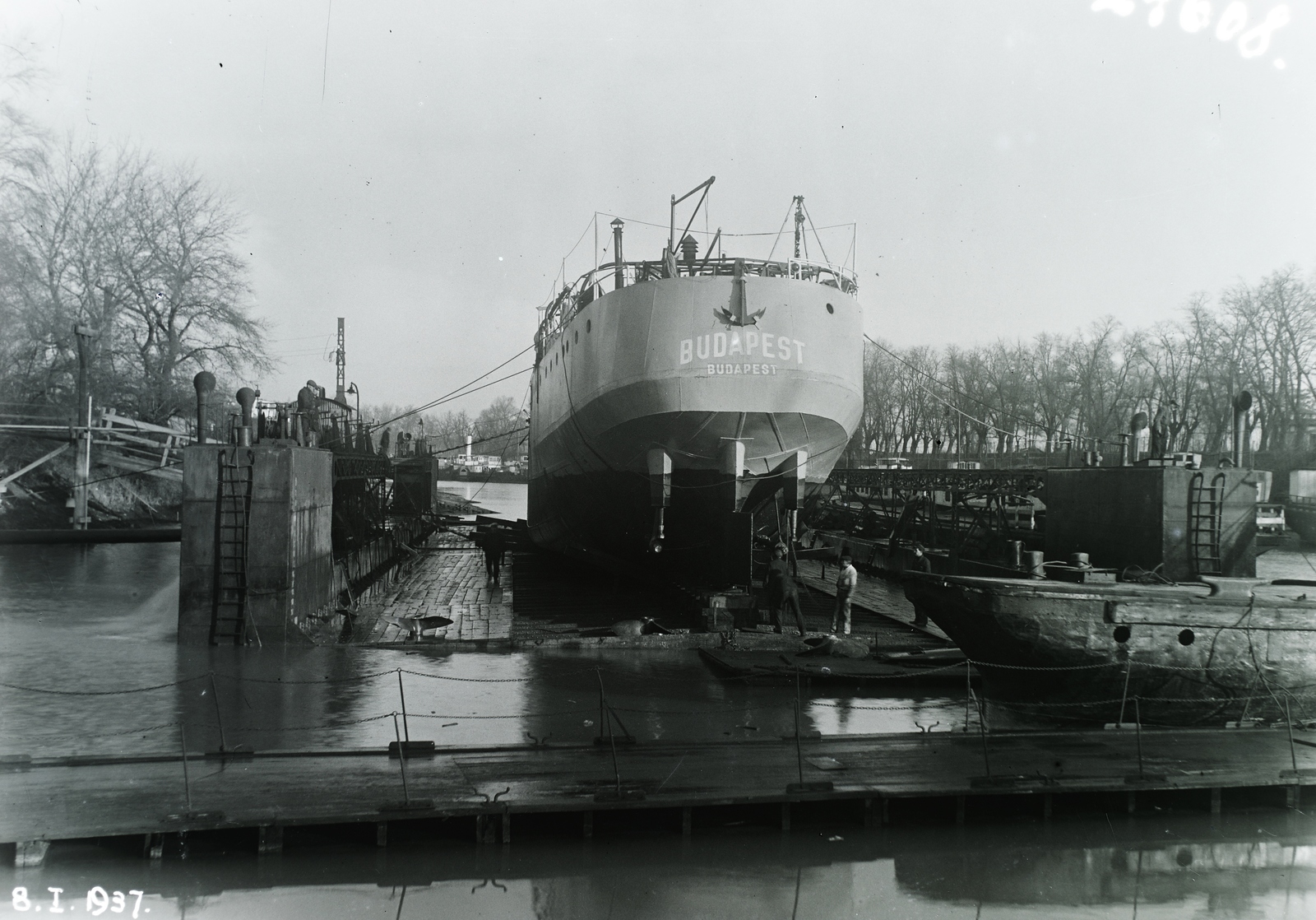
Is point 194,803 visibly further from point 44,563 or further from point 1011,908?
point 44,563

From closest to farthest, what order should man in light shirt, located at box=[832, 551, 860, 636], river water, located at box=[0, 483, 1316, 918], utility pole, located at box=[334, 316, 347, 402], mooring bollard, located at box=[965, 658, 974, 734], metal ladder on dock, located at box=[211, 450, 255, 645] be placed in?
river water, located at box=[0, 483, 1316, 918] → mooring bollard, located at box=[965, 658, 974, 734] → metal ladder on dock, located at box=[211, 450, 255, 645] → man in light shirt, located at box=[832, 551, 860, 636] → utility pole, located at box=[334, 316, 347, 402]

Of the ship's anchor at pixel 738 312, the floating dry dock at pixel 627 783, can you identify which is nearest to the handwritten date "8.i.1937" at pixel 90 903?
the floating dry dock at pixel 627 783

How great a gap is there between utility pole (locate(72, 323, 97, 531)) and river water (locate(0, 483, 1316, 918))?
55.2 ft

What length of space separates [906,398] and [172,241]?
179ft

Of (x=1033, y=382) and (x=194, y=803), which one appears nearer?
(x=194, y=803)

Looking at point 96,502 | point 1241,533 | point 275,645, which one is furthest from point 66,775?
point 96,502

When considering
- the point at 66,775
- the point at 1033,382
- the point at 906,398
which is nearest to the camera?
the point at 66,775

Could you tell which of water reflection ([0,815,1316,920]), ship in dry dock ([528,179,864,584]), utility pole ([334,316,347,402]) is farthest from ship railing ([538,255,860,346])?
utility pole ([334,316,347,402])

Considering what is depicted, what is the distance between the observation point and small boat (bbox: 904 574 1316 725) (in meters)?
10.4

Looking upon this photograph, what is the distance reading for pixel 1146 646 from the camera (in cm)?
1048

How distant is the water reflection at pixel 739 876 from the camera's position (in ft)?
19.4

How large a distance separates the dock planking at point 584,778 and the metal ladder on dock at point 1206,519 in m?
6.18

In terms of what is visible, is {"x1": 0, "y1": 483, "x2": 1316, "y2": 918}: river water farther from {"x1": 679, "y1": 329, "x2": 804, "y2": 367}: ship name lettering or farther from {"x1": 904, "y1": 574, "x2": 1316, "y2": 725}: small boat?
{"x1": 679, "y1": 329, "x2": 804, "y2": 367}: ship name lettering

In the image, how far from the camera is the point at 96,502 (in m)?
31.3
